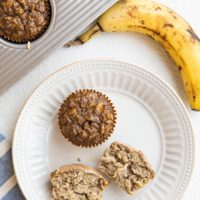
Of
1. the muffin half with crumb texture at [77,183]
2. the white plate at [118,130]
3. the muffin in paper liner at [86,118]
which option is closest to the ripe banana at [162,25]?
the white plate at [118,130]

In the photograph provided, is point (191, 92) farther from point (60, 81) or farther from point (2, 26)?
point (2, 26)

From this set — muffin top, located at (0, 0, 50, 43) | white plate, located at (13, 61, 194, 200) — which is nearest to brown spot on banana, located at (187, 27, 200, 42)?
white plate, located at (13, 61, 194, 200)

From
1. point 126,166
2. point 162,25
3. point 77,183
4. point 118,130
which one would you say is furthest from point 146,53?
point 77,183

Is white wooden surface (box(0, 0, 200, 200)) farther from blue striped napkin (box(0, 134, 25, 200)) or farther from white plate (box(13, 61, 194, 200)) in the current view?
blue striped napkin (box(0, 134, 25, 200))

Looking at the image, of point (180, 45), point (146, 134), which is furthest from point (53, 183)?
point (180, 45)

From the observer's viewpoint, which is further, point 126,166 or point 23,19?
point 126,166

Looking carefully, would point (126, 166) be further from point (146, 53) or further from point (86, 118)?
point (146, 53)

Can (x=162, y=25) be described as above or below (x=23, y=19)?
below
